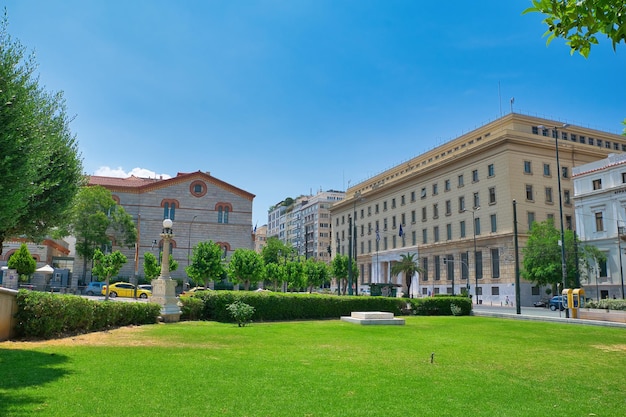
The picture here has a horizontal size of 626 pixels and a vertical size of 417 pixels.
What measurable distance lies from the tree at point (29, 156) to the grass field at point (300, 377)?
3.29 metres

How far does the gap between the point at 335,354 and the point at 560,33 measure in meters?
9.03

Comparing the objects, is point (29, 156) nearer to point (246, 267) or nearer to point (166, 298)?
point (166, 298)

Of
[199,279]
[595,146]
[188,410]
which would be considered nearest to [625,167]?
[595,146]

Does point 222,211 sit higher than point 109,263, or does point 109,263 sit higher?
point 222,211

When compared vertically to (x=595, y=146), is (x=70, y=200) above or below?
below

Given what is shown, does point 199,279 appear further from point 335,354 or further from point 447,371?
point 447,371

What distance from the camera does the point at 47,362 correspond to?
9352mm

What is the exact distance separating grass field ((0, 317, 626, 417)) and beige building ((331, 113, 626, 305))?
4137cm

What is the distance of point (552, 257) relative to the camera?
48.9 meters

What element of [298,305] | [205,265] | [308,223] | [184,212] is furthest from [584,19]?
[308,223]

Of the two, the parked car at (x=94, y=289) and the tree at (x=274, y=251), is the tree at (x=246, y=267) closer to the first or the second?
the parked car at (x=94, y=289)

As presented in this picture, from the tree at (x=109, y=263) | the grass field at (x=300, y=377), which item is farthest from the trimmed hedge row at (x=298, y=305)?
the tree at (x=109, y=263)

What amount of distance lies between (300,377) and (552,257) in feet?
154

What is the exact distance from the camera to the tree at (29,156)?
29.6 ft
